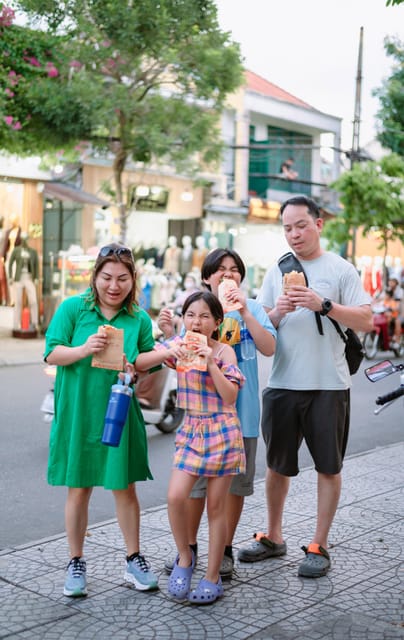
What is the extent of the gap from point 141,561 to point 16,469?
3514 millimetres

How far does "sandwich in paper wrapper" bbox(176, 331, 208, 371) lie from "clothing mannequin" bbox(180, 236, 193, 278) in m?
22.0

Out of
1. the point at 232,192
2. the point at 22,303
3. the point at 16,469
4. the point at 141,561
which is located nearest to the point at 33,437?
the point at 16,469

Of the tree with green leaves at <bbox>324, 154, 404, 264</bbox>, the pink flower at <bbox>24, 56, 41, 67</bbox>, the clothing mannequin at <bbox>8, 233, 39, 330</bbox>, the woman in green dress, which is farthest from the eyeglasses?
the tree with green leaves at <bbox>324, 154, 404, 264</bbox>

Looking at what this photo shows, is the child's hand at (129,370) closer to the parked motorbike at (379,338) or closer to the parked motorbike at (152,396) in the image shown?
the parked motorbike at (152,396)

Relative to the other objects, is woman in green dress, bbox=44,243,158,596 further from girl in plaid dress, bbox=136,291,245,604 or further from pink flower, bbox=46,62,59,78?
pink flower, bbox=46,62,59,78

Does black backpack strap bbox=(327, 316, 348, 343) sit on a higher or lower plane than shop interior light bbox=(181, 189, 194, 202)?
lower

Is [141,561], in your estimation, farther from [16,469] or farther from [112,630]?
[16,469]

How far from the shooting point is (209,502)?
14.1ft

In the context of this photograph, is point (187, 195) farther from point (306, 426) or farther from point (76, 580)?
point (76, 580)

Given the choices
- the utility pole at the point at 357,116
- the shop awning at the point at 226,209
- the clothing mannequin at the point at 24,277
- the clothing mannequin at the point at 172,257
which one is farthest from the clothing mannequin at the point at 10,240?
the utility pole at the point at 357,116

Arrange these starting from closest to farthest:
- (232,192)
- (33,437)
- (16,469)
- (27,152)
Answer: (16,469)
(33,437)
(27,152)
(232,192)

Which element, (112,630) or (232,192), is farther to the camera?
(232,192)

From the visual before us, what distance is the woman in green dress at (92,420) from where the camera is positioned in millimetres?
4336

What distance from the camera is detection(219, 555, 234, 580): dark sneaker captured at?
4.59 m
